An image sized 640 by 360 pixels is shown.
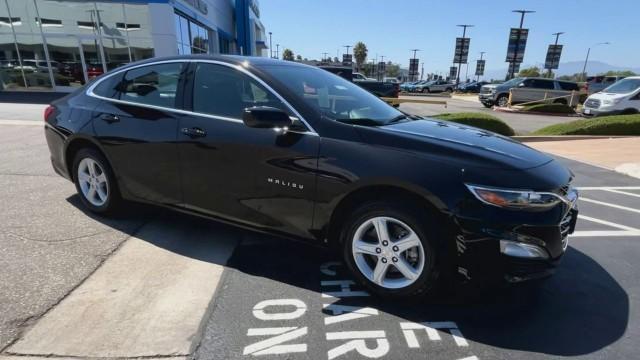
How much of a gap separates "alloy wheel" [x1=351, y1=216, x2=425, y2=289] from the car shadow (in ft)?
0.60

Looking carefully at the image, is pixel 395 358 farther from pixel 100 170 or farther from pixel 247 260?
pixel 100 170

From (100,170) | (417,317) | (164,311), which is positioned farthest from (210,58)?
(417,317)

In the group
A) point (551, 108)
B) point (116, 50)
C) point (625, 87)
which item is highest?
point (116, 50)

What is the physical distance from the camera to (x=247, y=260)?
3322mm

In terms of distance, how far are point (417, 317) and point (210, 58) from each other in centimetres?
261

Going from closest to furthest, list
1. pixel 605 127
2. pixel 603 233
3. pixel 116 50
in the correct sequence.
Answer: pixel 603 233
pixel 605 127
pixel 116 50

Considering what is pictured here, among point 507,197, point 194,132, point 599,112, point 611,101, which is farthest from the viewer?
point 599,112

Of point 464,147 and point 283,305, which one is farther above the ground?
point 464,147

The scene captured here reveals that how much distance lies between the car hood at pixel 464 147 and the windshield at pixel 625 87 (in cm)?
1634

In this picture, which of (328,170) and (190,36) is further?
(190,36)

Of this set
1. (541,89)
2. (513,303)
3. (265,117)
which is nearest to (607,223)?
(513,303)

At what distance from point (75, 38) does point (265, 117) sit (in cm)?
2150

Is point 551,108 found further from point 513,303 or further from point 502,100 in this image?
point 513,303

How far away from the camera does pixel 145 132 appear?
11.4 ft
